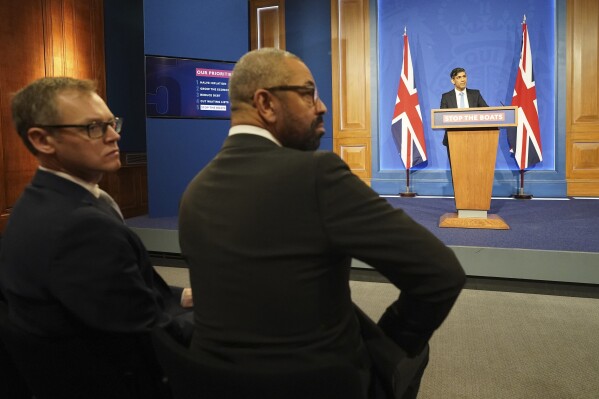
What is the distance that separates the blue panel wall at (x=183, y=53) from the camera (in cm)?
536

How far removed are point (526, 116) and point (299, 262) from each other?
6048 millimetres

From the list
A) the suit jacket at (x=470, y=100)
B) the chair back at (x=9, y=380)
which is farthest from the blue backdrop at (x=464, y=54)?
the chair back at (x=9, y=380)

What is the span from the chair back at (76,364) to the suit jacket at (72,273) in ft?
0.15

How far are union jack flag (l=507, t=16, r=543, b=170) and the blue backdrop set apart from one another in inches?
10.3

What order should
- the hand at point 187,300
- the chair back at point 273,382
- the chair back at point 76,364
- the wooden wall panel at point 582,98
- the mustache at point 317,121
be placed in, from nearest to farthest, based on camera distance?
the chair back at point 273,382, the chair back at point 76,364, the mustache at point 317,121, the hand at point 187,300, the wooden wall panel at point 582,98

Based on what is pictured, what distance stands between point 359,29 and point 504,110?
345 centimetres

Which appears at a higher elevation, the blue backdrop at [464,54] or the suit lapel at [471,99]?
the blue backdrop at [464,54]

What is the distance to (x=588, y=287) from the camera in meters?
3.40

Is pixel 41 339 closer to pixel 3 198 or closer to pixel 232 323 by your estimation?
pixel 232 323

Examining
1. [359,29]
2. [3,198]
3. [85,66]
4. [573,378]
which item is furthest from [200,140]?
[573,378]

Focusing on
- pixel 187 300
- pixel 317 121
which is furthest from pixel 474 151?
pixel 317 121

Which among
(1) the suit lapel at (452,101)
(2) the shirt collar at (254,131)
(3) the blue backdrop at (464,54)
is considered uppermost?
(3) the blue backdrop at (464,54)

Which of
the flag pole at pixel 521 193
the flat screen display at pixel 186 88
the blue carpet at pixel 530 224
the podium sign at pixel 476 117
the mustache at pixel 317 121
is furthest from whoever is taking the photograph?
the flag pole at pixel 521 193

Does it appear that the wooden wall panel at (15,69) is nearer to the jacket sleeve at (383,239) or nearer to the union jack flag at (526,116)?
the jacket sleeve at (383,239)
